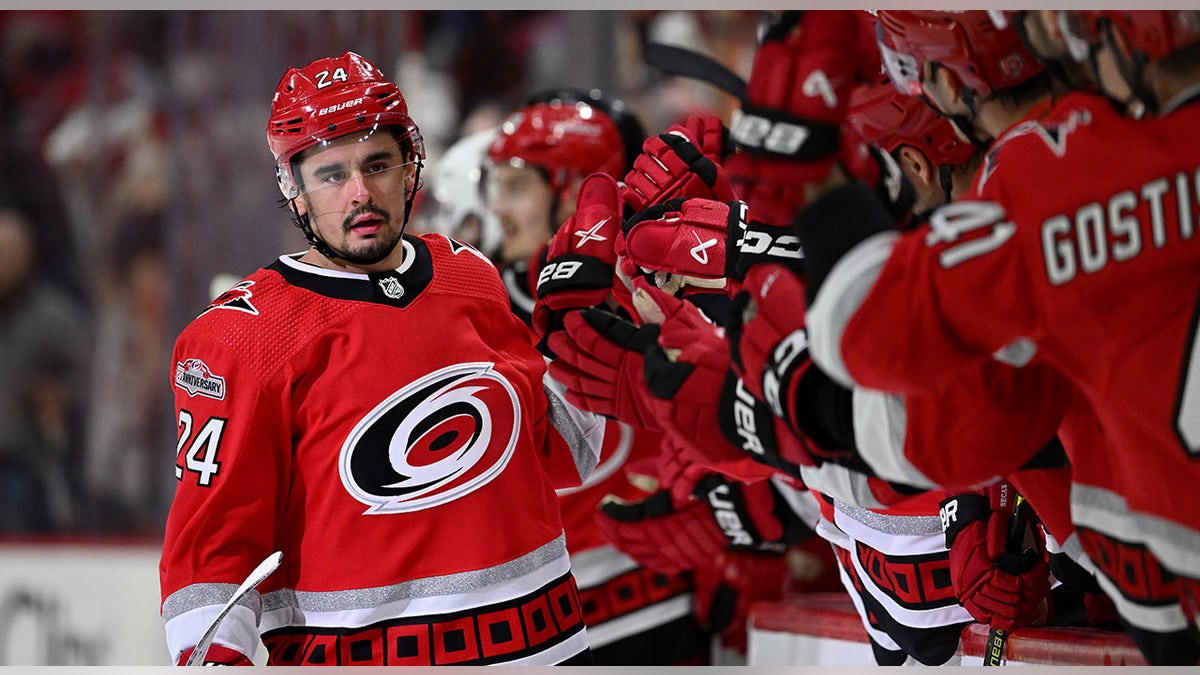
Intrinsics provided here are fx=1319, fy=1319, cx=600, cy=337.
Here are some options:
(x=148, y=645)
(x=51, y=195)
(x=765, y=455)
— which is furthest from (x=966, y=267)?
(x=51, y=195)

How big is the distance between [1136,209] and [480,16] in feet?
20.1

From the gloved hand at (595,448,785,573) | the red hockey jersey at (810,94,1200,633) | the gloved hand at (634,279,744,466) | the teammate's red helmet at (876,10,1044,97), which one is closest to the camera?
the red hockey jersey at (810,94,1200,633)

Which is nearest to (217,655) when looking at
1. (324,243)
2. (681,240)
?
(324,243)

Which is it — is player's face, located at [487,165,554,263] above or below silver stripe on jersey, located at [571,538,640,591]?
above

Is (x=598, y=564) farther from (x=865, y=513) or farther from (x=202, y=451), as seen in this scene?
(x=202, y=451)

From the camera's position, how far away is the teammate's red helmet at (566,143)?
A: 3.82 metres

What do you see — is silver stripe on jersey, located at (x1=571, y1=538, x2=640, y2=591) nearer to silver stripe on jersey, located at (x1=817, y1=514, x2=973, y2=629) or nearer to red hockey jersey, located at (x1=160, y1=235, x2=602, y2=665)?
silver stripe on jersey, located at (x1=817, y1=514, x2=973, y2=629)

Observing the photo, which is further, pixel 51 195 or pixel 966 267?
pixel 51 195

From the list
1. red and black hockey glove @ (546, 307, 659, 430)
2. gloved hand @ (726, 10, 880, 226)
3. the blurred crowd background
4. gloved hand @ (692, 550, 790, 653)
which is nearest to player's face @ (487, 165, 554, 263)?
gloved hand @ (692, 550, 790, 653)

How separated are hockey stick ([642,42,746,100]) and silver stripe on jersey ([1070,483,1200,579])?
70cm

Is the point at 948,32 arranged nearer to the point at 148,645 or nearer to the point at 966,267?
the point at 966,267

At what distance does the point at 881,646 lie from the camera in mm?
2807

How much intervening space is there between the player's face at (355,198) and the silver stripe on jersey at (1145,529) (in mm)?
1320

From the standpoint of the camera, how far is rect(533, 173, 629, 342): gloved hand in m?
2.15
